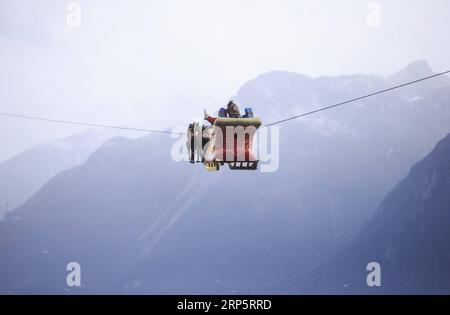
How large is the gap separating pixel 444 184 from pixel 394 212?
28.0 m

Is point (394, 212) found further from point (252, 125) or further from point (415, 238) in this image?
point (252, 125)

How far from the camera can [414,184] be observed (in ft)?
612

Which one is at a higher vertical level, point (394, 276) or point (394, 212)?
point (394, 212)

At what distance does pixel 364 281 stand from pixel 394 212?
86.7ft

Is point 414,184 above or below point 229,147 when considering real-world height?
above

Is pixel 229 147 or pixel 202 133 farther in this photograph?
pixel 202 133

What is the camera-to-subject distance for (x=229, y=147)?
19.8 meters

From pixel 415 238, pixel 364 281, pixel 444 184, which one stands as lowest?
pixel 364 281
